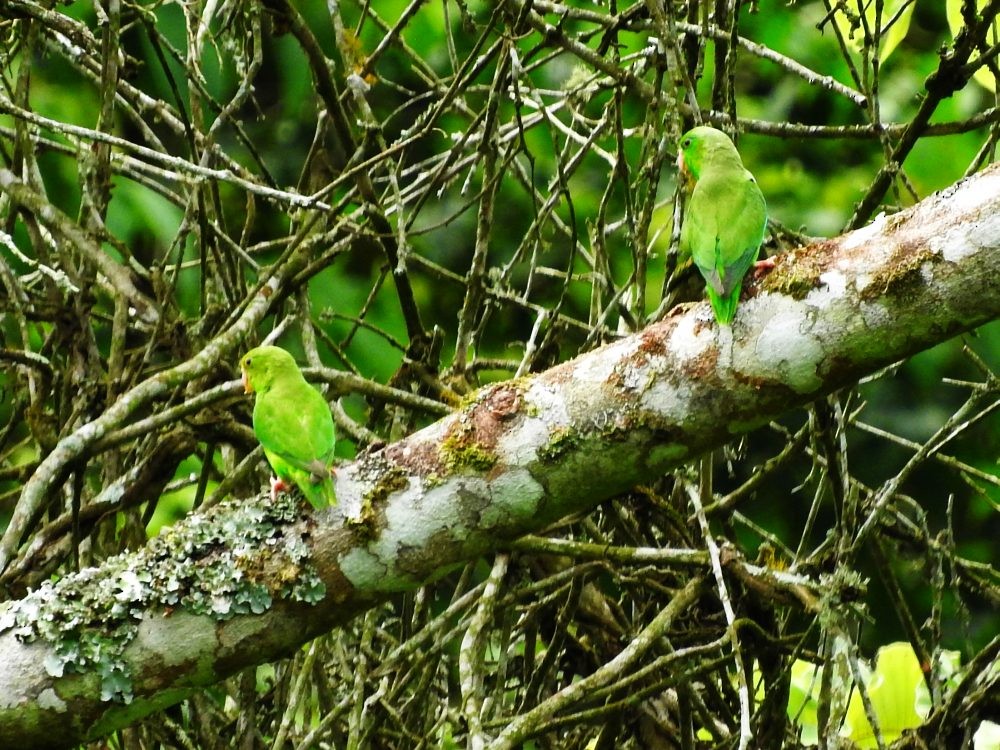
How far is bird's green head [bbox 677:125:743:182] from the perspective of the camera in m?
2.82

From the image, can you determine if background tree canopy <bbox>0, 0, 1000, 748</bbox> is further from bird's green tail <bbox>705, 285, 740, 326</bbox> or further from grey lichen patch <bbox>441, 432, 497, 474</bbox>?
bird's green tail <bbox>705, 285, 740, 326</bbox>

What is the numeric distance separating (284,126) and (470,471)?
519cm

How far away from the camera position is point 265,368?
3.04m

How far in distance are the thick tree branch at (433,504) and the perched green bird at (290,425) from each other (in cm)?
6

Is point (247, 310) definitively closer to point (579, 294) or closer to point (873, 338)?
point (873, 338)

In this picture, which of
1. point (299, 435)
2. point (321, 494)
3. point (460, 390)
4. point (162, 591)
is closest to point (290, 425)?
point (299, 435)

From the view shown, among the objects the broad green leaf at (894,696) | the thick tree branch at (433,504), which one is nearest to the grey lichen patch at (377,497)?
the thick tree branch at (433,504)

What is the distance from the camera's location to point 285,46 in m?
5.65

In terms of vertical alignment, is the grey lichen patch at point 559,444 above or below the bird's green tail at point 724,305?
below

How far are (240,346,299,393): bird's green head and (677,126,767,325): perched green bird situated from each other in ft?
3.26

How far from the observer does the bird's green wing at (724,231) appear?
2.28m

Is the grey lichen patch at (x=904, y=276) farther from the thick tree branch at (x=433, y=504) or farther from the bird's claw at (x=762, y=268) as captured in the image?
the bird's claw at (x=762, y=268)

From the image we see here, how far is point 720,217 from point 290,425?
1.05 meters

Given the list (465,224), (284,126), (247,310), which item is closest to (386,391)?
(247,310)
